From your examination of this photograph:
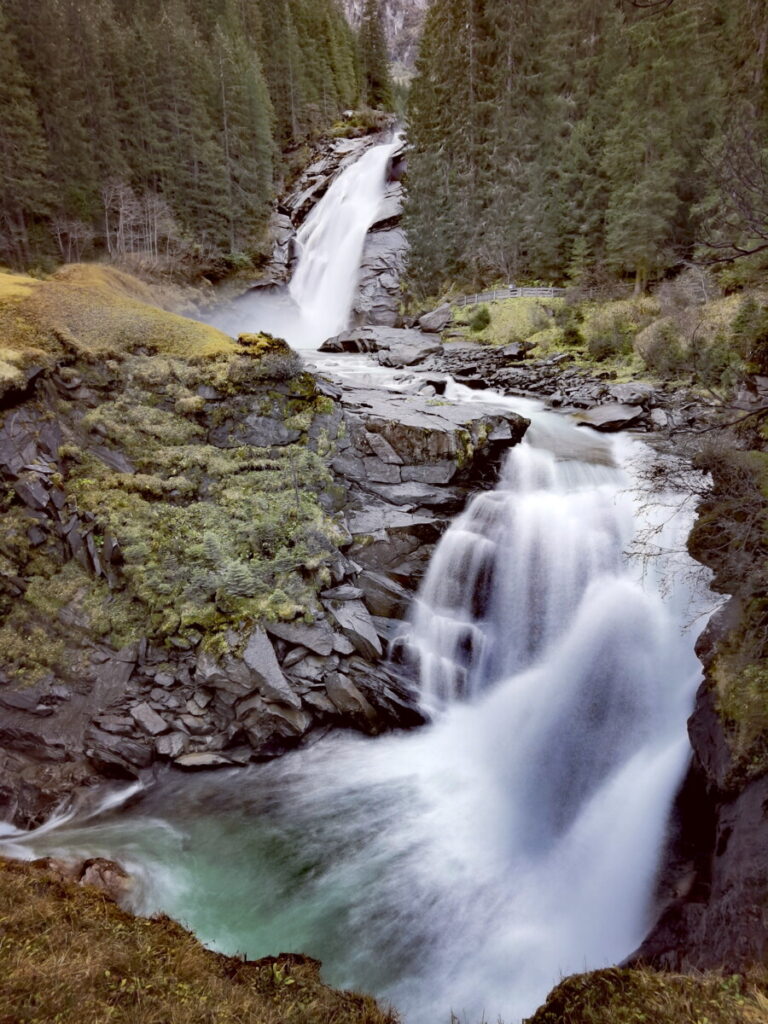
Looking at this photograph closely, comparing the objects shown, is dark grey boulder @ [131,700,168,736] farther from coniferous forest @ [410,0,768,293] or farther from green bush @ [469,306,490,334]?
green bush @ [469,306,490,334]

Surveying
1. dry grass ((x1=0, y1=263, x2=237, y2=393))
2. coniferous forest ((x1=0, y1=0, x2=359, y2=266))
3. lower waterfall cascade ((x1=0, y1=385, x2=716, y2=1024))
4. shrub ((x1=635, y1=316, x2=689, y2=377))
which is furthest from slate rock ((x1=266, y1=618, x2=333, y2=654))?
coniferous forest ((x1=0, y1=0, x2=359, y2=266))

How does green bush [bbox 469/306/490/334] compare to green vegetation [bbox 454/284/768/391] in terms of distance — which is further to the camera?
green bush [bbox 469/306/490/334]

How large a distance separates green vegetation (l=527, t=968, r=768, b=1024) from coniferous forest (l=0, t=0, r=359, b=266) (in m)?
33.5

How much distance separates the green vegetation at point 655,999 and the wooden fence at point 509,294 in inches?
1147

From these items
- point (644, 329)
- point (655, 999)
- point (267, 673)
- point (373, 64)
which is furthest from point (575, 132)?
point (373, 64)

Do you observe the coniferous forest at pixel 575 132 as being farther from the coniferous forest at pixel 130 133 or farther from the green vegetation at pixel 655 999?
the green vegetation at pixel 655 999

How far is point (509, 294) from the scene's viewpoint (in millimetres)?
29203

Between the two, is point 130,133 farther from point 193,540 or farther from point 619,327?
point 193,540

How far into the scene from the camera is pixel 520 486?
42.6 ft

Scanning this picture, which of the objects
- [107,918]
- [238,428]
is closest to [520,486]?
[238,428]

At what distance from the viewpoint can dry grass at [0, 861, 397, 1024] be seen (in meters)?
3.15

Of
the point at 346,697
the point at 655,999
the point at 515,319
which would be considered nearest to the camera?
the point at 655,999

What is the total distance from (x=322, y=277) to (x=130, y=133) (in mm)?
13940

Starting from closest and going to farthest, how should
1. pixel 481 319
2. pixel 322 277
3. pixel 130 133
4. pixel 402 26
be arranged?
pixel 481 319
pixel 130 133
pixel 322 277
pixel 402 26
